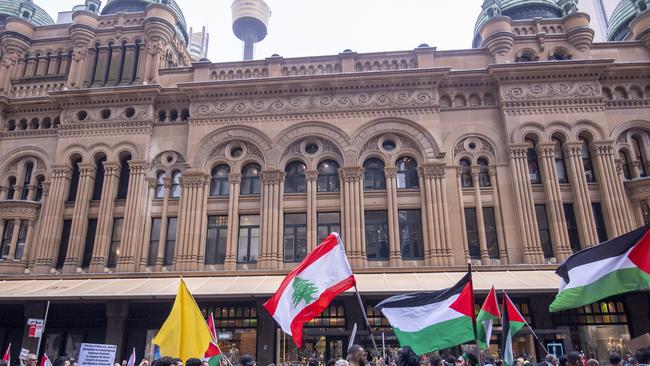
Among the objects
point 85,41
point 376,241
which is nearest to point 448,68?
point 376,241

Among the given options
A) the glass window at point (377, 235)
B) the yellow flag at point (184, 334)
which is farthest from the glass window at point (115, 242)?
the yellow flag at point (184, 334)

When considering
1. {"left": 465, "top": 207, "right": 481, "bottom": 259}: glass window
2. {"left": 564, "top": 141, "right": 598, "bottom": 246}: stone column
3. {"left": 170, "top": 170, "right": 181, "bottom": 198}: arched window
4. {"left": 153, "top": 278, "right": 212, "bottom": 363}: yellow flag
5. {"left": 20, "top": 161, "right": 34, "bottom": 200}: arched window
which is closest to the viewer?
{"left": 153, "top": 278, "right": 212, "bottom": 363}: yellow flag

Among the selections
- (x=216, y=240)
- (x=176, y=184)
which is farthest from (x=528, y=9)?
Result: (x=176, y=184)

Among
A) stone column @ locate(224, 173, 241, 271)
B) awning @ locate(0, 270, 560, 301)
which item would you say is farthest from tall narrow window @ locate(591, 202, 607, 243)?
stone column @ locate(224, 173, 241, 271)

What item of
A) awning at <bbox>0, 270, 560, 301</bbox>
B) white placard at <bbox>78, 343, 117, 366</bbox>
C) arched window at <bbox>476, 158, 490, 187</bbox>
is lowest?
white placard at <bbox>78, 343, 117, 366</bbox>

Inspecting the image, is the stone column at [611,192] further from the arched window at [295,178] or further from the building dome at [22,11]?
the building dome at [22,11]

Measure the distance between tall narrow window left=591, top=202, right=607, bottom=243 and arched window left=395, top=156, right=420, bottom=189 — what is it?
27.5 feet

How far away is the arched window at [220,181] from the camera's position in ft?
80.5

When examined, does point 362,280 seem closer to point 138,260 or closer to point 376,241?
point 376,241

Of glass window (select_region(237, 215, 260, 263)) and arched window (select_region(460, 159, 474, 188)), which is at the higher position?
arched window (select_region(460, 159, 474, 188))

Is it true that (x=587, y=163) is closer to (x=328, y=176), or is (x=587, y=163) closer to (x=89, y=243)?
(x=328, y=176)

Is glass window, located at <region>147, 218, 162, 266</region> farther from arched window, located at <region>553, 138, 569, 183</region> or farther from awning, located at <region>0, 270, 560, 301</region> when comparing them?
arched window, located at <region>553, 138, 569, 183</region>

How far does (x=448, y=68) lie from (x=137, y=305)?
1905cm

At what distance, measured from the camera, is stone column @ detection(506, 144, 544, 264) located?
69.7 feet
